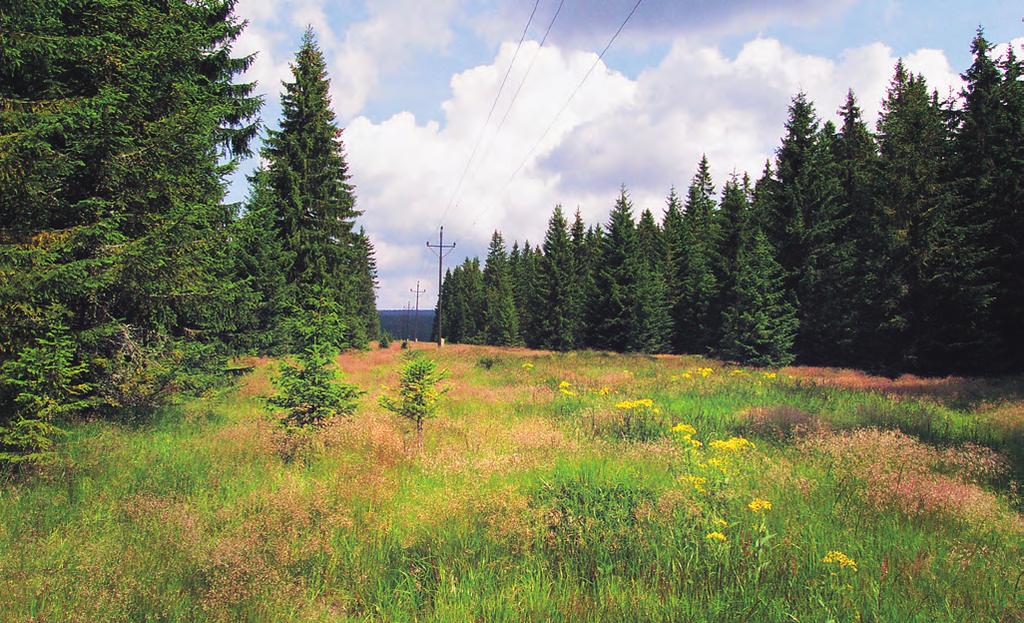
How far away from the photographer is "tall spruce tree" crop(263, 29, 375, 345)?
75.7ft

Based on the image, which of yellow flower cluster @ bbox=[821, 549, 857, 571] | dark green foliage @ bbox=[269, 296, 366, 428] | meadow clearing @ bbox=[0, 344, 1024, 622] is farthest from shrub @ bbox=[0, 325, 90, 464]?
yellow flower cluster @ bbox=[821, 549, 857, 571]

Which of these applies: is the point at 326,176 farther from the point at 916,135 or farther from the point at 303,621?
the point at 916,135

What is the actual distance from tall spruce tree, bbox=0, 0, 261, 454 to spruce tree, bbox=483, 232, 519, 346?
2013 inches

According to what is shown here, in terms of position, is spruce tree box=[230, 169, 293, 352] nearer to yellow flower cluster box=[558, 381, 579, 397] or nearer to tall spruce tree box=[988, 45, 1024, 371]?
yellow flower cluster box=[558, 381, 579, 397]

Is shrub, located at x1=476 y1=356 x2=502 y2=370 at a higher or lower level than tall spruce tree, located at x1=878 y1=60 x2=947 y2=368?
A: lower

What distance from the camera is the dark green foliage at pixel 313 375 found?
737 cm

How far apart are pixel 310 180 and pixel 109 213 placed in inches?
682

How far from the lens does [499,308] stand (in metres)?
65.1

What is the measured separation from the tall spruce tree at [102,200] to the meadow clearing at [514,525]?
146cm

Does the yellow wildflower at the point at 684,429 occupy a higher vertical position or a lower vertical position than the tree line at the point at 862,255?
lower

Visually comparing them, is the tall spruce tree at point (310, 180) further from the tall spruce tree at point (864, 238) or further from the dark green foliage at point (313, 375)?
the tall spruce tree at point (864, 238)

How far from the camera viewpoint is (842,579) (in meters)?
3.65

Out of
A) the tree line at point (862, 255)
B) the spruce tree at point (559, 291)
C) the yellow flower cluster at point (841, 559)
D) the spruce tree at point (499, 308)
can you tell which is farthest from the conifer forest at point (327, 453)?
the spruce tree at point (499, 308)

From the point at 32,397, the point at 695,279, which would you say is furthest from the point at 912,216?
the point at 32,397
